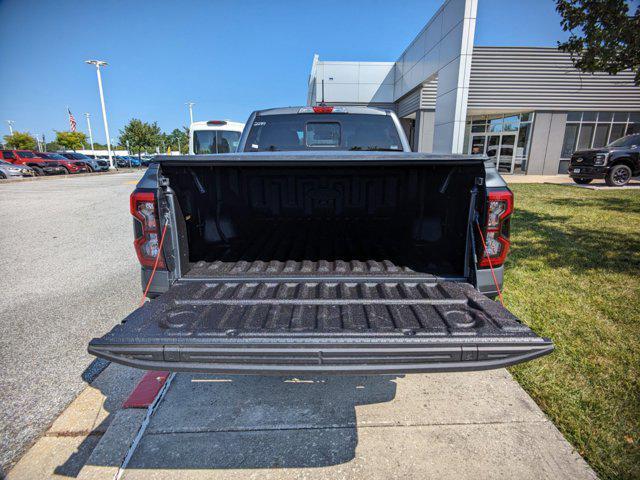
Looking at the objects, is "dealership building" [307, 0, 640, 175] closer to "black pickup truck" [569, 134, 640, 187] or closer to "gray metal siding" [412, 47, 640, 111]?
"gray metal siding" [412, 47, 640, 111]

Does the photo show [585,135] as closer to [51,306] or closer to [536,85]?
[536,85]

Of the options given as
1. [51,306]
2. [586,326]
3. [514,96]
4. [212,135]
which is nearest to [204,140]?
[212,135]

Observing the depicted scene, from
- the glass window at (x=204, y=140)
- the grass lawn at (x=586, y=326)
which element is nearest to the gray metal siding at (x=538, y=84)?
the grass lawn at (x=586, y=326)

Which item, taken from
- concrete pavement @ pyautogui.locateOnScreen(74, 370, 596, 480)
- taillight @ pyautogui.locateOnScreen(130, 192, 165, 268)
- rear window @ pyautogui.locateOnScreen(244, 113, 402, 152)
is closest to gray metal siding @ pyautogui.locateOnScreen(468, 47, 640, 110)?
rear window @ pyautogui.locateOnScreen(244, 113, 402, 152)

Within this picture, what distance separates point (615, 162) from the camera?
1327cm

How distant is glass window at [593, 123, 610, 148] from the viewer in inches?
770

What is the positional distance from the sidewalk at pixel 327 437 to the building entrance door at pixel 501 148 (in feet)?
71.0

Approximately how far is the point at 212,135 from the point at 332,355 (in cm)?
1259

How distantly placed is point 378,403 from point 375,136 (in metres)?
2.82

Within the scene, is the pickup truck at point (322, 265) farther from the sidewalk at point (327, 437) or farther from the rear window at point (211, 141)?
the rear window at point (211, 141)

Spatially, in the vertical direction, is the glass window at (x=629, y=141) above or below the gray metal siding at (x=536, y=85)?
below

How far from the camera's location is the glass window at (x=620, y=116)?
1925cm

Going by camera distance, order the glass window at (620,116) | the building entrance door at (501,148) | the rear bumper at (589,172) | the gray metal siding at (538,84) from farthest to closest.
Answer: the building entrance door at (501,148), the glass window at (620,116), the gray metal siding at (538,84), the rear bumper at (589,172)

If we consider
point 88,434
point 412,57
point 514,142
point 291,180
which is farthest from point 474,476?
point 514,142
